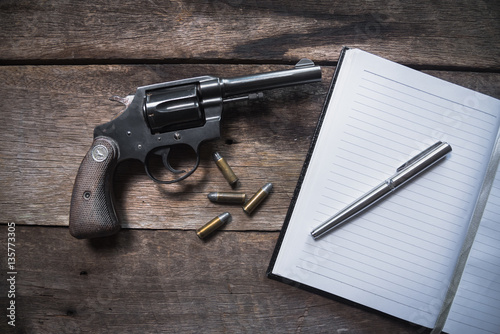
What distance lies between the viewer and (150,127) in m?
0.81

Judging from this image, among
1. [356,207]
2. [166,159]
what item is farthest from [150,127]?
[356,207]

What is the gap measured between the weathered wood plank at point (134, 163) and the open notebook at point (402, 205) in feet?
0.20

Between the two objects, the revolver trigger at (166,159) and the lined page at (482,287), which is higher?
the revolver trigger at (166,159)

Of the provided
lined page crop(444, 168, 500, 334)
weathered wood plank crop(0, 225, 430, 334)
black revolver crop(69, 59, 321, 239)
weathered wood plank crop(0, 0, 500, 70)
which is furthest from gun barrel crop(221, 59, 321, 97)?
lined page crop(444, 168, 500, 334)

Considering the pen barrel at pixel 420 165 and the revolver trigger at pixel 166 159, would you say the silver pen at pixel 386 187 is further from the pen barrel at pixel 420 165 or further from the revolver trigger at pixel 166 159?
the revolver trigger at pixel 166 159

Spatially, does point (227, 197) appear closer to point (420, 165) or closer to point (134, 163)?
point (134, 163)

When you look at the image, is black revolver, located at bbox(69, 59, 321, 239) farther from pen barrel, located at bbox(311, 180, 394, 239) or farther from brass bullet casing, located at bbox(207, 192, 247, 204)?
pen barrel, located at bbox(311, 180, 394, 239)

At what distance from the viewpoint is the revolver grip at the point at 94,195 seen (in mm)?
795

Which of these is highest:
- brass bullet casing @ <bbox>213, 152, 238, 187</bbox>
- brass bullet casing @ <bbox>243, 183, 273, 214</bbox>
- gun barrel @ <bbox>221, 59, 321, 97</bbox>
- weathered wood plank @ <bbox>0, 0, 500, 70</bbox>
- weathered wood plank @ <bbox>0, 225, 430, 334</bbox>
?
weathered wood plank @ <bbox>0, 0, 500, 70</bbox>

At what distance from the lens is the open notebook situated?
0.83 m

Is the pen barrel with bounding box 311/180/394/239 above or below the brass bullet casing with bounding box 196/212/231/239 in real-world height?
above

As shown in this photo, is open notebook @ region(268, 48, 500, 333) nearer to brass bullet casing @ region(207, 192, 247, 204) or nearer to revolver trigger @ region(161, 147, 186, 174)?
brass bullet casing @ region(207, 192, 247, 204)

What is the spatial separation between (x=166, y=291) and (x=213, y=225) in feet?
0.70

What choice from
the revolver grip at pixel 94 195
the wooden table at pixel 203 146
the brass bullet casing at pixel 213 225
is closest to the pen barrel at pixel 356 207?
the wooden table at pixel 203 146
